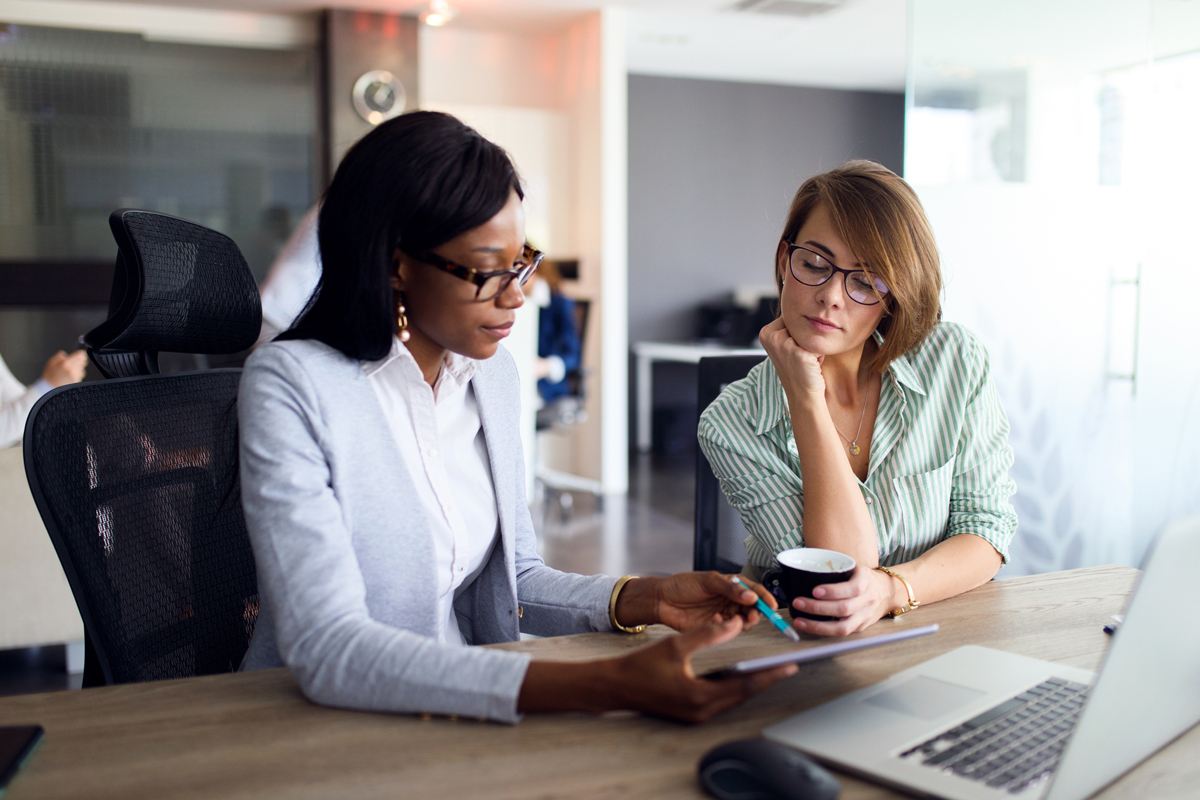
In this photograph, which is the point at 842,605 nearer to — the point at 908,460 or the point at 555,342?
the point at 908,460

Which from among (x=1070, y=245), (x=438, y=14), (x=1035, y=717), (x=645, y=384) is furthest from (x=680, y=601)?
(x=645, y=384)

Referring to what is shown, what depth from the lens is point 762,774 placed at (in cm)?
68

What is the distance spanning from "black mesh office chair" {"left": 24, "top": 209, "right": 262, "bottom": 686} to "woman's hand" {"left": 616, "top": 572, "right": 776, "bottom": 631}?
533 mm

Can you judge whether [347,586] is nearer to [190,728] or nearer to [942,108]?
[190,728]

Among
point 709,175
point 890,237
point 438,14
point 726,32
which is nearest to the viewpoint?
point 890,237

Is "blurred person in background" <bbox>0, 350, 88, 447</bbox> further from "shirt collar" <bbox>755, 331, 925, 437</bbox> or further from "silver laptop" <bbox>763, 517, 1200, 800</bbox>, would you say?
"silver laptop" <bbox>763, 517, 1200, 800</bbox>

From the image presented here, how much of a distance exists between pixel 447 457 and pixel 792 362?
0.54 meters

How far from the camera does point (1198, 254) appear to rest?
2.91 meters

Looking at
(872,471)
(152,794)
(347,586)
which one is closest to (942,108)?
(872,471)

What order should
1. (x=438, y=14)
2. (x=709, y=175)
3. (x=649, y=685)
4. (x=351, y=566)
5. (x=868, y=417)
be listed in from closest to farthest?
(x=649, y=685) < (x=351, y=566) < (x=868, y=417) < (x=438, y=14) < (x=709, y=175)

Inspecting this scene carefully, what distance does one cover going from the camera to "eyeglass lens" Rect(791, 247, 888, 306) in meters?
1.40

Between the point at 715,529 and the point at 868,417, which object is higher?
the point at 868,417

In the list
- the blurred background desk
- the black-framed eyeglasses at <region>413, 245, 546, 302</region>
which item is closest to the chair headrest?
the black-framed eyeglasses at <region>413, 245, 546, 302</region>

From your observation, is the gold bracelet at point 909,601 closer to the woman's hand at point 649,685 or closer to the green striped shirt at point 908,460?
the green striped shirt at point 908,460
